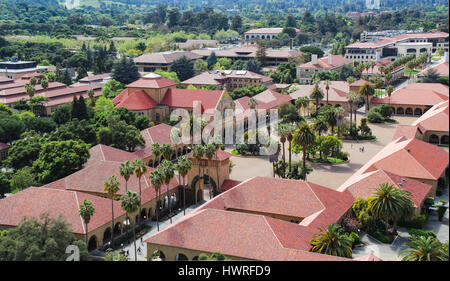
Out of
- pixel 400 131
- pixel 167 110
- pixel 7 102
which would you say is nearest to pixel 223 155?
pixel 400 131

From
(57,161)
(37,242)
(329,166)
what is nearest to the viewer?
(37,242)

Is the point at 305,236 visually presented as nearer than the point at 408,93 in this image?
Yes

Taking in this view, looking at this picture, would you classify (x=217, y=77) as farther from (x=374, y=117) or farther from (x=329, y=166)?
(x=329, y=166)

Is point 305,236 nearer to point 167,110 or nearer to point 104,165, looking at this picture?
point 104,165

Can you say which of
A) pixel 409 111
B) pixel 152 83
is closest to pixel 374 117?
pixel 409 111

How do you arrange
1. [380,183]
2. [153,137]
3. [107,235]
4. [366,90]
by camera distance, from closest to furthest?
[107,235], [380,183], [153,137], [366,90]

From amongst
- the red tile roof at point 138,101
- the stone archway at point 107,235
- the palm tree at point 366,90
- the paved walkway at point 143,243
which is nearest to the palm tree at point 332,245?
the paved walkway at point 143,243

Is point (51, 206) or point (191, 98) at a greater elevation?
point (191, 98)
